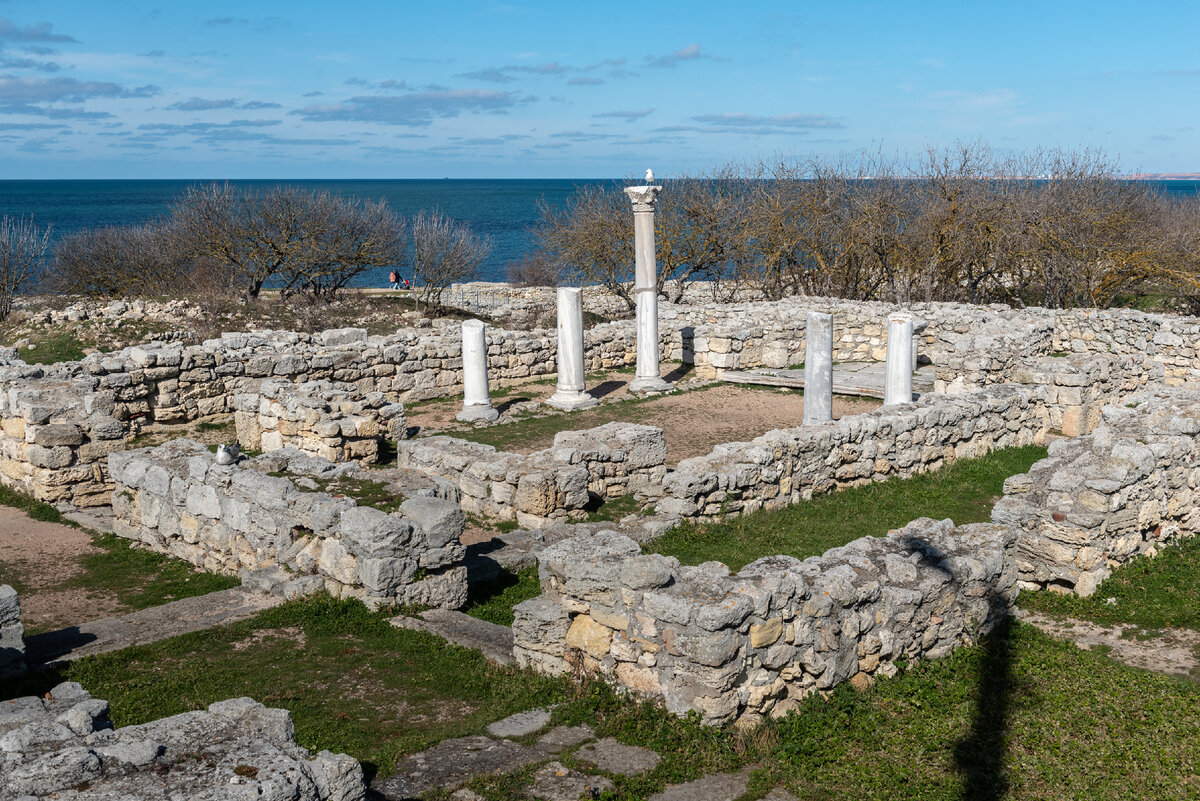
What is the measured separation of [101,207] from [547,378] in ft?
476

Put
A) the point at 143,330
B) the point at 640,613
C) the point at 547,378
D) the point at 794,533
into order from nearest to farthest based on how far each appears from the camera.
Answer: the point at 640,613, the point at 794,533, the point at 547,378, the point at 143,330

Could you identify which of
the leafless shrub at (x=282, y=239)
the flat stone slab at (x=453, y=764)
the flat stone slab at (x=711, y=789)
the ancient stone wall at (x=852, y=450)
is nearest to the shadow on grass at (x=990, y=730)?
the flat stone slab at (x=711, y=789)

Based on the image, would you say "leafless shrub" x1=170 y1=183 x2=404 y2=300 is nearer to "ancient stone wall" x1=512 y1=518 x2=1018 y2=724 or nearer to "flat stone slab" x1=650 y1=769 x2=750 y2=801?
"ancient stone wall" x1=512 y1=518 x2=1018 y2=724

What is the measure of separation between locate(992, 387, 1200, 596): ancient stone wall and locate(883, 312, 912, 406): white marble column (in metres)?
6.56

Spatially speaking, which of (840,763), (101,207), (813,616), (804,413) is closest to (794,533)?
(813,616)

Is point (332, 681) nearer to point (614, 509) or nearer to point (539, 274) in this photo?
point (614, 509)

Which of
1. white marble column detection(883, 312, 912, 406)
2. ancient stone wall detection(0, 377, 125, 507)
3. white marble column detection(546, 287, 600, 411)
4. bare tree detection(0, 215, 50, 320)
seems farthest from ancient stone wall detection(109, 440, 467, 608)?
bare tree detection(0, 215, 50, 320)

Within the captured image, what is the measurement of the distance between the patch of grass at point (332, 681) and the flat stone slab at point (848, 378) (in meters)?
14.0

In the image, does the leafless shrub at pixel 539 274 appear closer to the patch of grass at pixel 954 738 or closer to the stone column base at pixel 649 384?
the stone column base at pixel 649 384

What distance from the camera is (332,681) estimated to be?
744 centimetres

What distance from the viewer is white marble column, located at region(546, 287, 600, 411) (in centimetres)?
1948

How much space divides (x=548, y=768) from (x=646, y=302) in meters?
15.8

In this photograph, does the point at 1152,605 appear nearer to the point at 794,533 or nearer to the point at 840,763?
the point at 794,533

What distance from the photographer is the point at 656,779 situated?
578 cm
